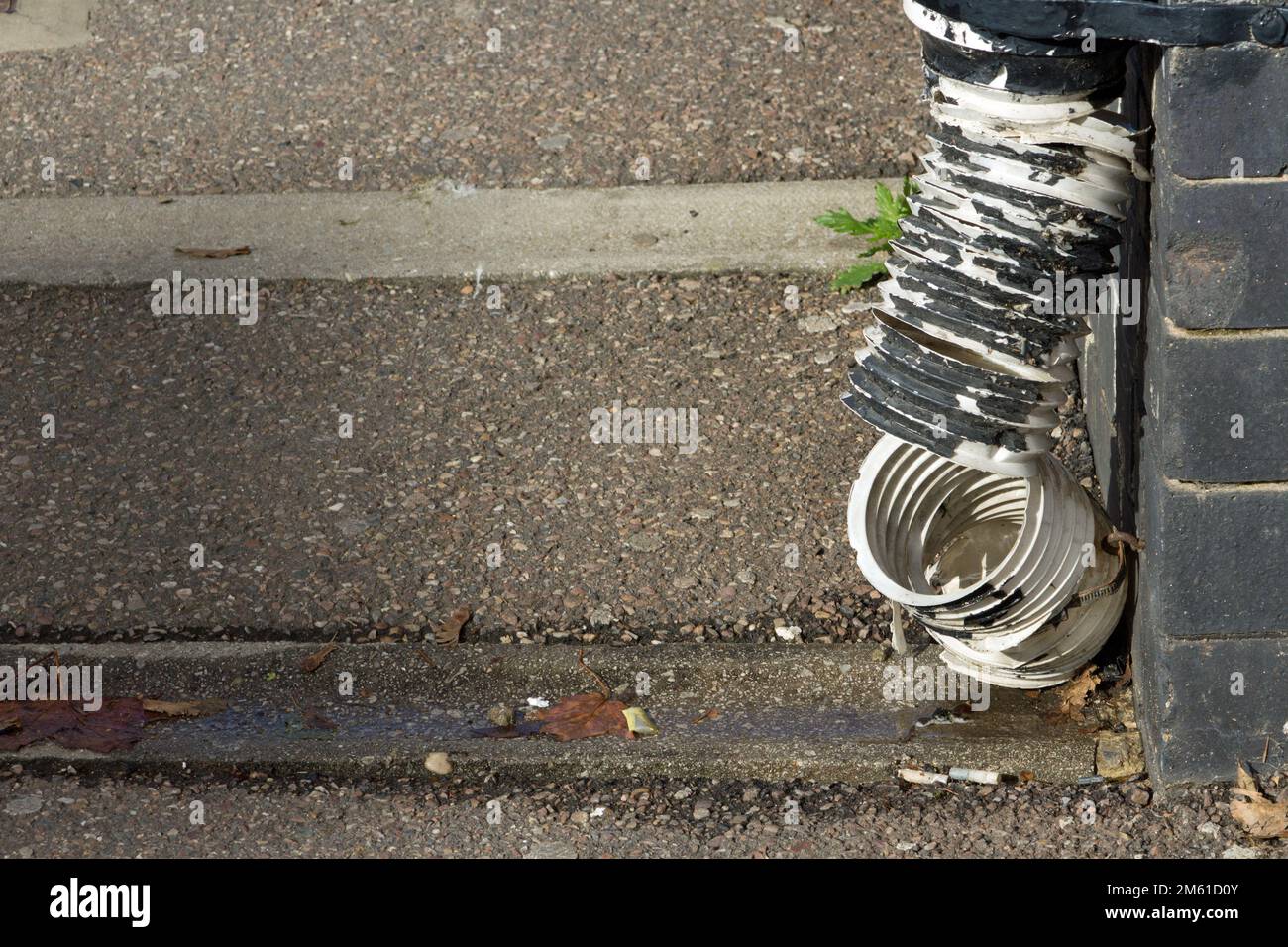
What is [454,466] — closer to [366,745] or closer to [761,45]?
[366,745]

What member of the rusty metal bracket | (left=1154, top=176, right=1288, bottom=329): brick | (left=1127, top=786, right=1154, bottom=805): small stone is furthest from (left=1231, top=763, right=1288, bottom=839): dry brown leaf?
the rusty metal bracket

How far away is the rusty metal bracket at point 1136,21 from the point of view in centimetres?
275

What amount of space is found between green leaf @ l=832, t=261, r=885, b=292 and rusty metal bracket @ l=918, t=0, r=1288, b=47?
7.72 feet

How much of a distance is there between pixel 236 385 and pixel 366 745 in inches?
67.9

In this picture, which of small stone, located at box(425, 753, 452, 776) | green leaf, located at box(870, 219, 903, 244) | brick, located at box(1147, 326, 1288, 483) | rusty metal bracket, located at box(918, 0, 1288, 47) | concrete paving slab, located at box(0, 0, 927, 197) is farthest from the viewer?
concrete paving slab, located at box(0, 0, 927, 197)

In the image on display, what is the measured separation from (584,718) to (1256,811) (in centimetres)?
161

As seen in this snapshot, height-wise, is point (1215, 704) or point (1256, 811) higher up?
point (1215, 704)

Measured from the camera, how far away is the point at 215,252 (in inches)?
220

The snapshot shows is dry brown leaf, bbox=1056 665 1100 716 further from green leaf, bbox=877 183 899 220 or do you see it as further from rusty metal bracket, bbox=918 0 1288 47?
green leaf, bbox=877 183 899 220

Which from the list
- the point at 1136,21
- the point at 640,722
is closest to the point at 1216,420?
the point at 1136,21

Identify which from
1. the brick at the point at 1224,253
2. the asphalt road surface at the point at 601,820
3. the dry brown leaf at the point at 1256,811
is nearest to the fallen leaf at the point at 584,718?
the asphalt road surface at the point at 601,820

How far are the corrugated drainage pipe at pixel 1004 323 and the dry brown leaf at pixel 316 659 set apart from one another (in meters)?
1.46

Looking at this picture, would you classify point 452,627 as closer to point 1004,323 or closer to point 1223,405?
point 1004,323

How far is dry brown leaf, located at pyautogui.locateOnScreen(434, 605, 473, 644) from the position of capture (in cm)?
402
